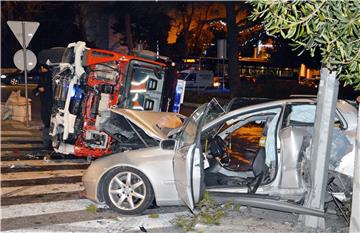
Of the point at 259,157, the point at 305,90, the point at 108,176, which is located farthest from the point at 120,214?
the point at 305,90

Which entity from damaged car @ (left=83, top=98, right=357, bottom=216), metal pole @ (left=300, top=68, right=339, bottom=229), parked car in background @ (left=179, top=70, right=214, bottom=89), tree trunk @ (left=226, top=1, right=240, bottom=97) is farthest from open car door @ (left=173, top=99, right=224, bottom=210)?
parked car in background @ (left=179, top=70, right=214, bottom=89)

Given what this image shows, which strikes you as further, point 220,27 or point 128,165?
point 220,27

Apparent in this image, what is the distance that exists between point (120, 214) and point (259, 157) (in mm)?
1952

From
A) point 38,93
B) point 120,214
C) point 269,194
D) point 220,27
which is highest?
point 220,27

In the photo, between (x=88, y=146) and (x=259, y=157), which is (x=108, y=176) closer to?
(x=259, y=157)

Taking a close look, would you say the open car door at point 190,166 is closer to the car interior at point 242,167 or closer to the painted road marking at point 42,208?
the car interior at point 242,167

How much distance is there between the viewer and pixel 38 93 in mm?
12117

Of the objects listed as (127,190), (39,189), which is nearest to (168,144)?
(127,190)

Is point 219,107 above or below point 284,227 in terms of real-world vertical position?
above

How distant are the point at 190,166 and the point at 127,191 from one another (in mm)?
1329

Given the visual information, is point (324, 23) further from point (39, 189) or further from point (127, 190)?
point (39, 189)

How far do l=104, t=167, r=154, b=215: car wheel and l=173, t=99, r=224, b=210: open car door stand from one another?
56cm

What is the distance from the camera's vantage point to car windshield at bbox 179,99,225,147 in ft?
19.5

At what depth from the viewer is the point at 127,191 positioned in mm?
6531
